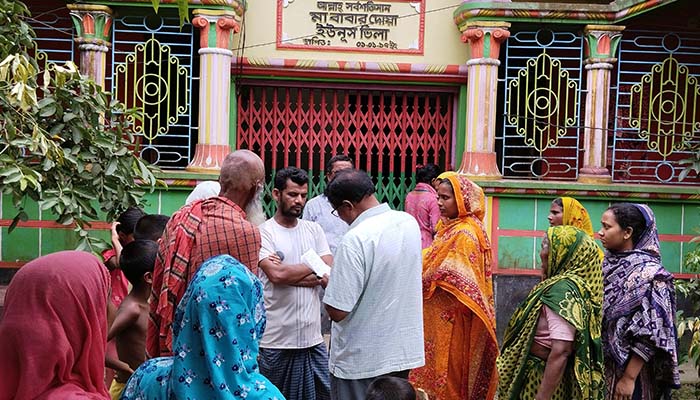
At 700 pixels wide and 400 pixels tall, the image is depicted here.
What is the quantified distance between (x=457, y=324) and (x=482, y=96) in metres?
3.67

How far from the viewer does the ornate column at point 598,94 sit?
8562 millimetres

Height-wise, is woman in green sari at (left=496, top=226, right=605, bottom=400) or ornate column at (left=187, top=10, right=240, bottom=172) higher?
ornate column at (left=187, top=10, right=240, bottom=172)

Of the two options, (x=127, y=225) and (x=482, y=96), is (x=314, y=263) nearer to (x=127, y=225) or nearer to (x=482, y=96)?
(x=127, y=225)

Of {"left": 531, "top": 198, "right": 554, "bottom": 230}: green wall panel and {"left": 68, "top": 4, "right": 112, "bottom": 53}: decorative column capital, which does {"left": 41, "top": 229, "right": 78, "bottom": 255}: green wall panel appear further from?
{"left": 531, "top": 198, "right": 554, "bottom": 230}: green wall panel

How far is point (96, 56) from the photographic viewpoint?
27.2ft

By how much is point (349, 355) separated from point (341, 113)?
4.99 m

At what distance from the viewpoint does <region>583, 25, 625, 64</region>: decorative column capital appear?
855cm

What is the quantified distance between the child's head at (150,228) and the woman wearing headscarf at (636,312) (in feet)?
7.46

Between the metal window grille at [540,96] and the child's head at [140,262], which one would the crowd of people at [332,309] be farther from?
the metal window grille at [540,96]

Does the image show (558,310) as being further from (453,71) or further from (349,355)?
(453,71)

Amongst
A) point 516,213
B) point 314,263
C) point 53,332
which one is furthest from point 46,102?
point 516,213

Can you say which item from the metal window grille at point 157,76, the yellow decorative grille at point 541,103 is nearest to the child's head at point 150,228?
the metal window grille at point 157,76

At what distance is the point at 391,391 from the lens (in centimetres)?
358

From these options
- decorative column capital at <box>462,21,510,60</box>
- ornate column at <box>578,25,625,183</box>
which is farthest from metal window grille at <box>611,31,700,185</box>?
decorative column capital at <box>462,21,510,60</box>
